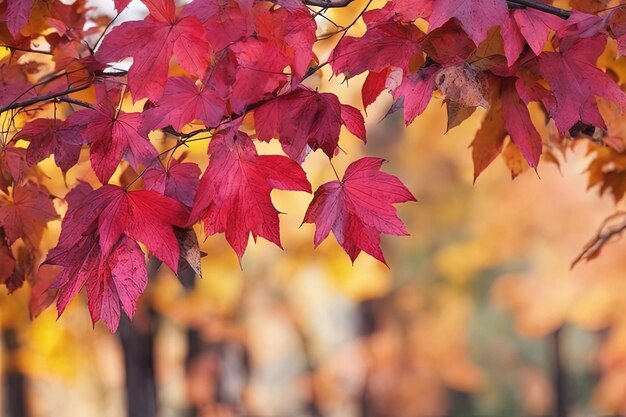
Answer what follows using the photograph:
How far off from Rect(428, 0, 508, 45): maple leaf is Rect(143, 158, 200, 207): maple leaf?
0.59 metres

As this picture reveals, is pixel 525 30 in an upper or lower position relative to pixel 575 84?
upper

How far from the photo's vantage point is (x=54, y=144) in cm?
189

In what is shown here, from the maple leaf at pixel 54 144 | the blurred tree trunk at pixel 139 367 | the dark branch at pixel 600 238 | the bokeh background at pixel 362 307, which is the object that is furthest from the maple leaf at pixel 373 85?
the blurred tree trunk at pixel 139 367

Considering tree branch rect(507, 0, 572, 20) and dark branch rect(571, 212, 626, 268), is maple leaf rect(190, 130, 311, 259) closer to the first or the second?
tree branch rect(507, 0, 572, 20)

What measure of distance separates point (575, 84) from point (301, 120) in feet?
1.67

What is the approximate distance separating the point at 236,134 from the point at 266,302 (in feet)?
33.5

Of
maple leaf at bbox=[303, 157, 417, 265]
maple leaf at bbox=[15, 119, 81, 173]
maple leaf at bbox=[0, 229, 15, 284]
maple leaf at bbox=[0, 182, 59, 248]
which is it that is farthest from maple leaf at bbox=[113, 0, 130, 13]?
maple leaf at bbox=[0, 229, 15, 284]

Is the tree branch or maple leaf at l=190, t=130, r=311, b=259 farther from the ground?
the tree branch

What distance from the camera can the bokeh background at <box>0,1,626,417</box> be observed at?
7629 mm

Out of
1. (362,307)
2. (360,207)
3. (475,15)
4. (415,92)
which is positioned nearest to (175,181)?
(360,207)

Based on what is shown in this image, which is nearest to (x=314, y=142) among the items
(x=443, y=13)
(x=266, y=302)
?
(x=443, y=13)

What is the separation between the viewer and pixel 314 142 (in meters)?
1.60

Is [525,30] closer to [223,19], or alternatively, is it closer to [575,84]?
[575,84]

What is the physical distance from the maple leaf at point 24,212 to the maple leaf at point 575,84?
1245 mm
